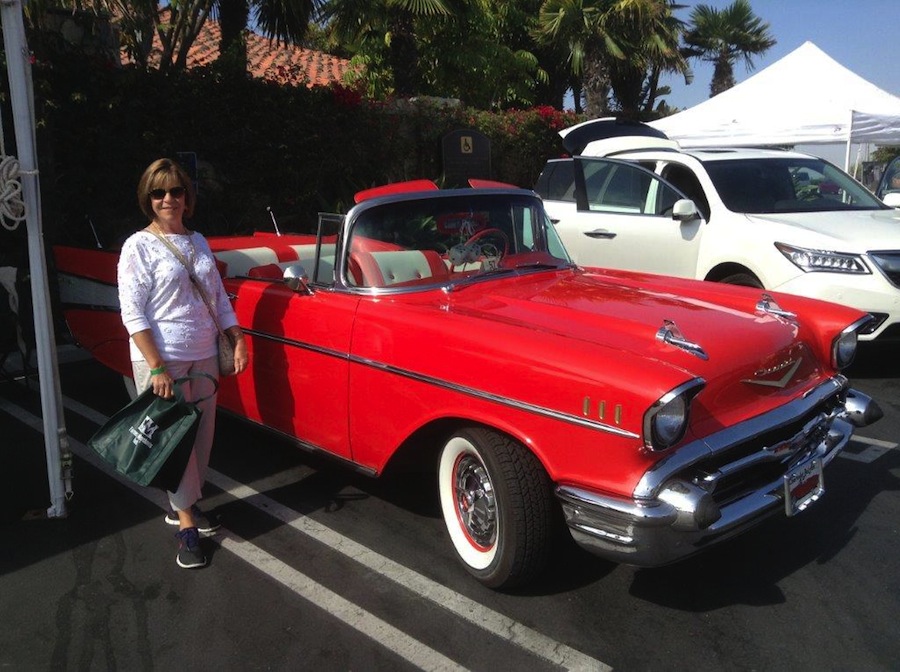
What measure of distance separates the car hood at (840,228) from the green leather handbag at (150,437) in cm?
470

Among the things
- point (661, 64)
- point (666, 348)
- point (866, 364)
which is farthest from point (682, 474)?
point (661, 64)

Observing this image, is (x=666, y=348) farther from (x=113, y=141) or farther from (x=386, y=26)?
(x=386, y=26)

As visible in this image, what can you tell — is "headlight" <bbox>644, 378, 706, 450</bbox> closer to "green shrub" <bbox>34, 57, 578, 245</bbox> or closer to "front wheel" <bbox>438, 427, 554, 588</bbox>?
"front wheel" <bbox>438, 427, 554, 588</bbox>

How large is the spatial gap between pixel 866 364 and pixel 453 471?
473cm

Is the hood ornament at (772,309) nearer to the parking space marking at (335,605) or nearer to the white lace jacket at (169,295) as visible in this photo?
the parking space marking at (335,605)

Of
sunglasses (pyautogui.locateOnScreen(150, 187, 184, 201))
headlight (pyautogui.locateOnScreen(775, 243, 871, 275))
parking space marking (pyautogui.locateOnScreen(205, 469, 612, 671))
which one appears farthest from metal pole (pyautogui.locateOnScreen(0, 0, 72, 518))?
headlight (pyautogui.locateOnScreen(775, 243, 871, 275))

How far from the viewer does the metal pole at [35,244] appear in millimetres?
3322

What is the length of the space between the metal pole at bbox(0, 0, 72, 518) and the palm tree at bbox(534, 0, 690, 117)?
17995mm

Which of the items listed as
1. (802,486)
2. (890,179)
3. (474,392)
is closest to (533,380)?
(474,392)

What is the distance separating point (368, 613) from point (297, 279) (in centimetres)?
157

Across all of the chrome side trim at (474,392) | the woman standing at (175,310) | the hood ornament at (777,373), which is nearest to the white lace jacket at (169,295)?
the woman standing at (175,310)

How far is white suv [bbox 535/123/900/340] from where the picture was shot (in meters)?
5.69

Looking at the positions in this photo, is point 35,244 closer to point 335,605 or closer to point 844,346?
point 335,605

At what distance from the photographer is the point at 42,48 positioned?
7605 mm
